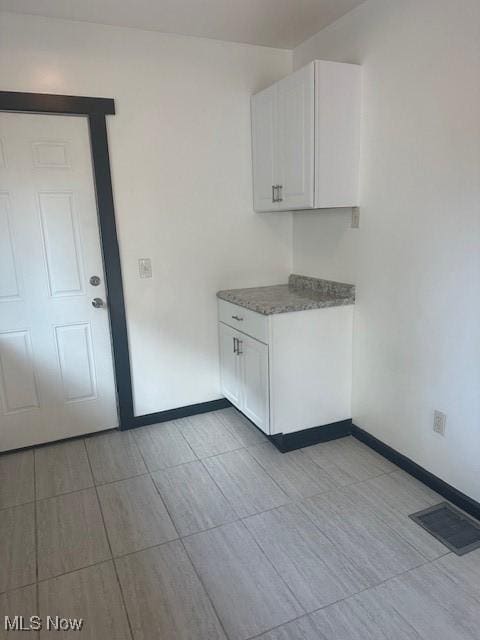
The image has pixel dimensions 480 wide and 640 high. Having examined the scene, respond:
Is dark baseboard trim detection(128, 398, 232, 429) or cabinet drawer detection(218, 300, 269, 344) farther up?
cabinet drawer detection(218, 300, 269, 344)

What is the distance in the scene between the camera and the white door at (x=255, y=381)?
8.51 feet

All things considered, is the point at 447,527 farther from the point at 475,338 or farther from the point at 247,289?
the point at 247,289

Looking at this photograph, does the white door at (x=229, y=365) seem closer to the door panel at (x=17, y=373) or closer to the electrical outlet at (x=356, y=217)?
the electrical outlet at (x=356, y=217)

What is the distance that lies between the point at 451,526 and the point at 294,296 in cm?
150

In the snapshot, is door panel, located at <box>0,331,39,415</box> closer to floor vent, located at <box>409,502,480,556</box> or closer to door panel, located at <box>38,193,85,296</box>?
door panel, located at <box>38,193,85,296</box>

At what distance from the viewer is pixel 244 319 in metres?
2.75

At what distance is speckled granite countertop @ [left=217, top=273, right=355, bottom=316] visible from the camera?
8.41 ft

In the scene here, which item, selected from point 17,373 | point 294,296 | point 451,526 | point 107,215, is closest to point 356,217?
point 294,296

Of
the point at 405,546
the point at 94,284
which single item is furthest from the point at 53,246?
the point at 405,546

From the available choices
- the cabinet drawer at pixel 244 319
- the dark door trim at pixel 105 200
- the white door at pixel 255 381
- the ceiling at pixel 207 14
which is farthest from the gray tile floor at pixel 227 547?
the ceiling at pixel 207 14

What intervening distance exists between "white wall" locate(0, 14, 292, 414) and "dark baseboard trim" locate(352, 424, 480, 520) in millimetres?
1122

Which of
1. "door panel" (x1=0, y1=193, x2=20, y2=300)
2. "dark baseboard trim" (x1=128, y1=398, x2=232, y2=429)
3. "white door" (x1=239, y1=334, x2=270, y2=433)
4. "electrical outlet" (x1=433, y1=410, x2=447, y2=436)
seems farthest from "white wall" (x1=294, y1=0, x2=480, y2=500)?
"door panel" (x1=0, y1=193, x2=20, y2=300)

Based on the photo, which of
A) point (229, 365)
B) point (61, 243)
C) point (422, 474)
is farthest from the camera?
point (229, 365)

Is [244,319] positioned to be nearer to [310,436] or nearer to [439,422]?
[310,436]
